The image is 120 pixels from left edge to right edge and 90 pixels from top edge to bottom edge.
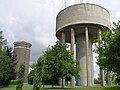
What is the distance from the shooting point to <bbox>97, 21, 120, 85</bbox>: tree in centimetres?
1930

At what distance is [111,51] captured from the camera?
1980cm

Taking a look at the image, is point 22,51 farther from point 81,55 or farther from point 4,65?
point 81,55

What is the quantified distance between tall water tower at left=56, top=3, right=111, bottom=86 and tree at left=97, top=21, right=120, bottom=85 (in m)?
12.7

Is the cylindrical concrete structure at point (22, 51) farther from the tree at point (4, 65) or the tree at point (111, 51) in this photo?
the tree at point (111, 51)

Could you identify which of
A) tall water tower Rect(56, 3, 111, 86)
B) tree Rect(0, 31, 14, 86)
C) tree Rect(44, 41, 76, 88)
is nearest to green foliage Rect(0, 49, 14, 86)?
tree Rect(0, 31, 14, 86)

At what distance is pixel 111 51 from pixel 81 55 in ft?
59.8

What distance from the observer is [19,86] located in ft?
75.7

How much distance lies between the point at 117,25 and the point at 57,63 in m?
10.3

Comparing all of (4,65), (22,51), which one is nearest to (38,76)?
(4,65)

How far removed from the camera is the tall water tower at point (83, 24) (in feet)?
114

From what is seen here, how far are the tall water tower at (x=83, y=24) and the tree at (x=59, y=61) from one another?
622 centimetres

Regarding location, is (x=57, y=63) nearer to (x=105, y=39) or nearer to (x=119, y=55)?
(x=105, y=39)

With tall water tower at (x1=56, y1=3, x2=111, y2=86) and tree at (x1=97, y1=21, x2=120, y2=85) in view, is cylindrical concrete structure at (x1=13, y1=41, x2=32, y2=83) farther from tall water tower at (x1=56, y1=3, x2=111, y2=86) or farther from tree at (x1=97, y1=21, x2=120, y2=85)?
tree at (x1=97, y1=21, x2=120, y2=85)

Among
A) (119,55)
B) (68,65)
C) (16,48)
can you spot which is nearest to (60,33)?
(68,65)
